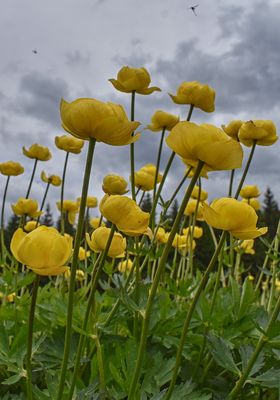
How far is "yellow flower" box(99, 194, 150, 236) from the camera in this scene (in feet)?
2.92

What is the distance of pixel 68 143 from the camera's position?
191 cm

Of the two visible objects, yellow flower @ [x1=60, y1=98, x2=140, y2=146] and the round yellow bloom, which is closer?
yellow flower @ [x1=60, y1=98, x2=140, y2=146]

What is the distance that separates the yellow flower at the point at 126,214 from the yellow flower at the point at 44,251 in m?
0.15

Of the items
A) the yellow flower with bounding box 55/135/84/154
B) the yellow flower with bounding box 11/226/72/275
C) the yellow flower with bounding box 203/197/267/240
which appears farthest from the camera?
A: the yellow flower with bounding box 55/135/84/154

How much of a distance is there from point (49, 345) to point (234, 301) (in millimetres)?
602

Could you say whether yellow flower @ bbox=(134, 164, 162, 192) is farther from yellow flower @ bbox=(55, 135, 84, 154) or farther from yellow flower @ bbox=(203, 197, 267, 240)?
yellow flower @ bbox=(203, 197, 267, 240)

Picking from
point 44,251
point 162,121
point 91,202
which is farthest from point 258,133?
point 91,202

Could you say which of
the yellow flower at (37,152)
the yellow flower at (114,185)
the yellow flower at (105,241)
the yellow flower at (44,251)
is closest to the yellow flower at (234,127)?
the yellow flower at (114,185)

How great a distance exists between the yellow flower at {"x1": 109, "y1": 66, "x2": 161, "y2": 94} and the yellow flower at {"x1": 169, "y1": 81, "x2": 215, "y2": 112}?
4.1 inches

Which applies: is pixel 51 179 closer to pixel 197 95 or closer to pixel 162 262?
pixel 197 95

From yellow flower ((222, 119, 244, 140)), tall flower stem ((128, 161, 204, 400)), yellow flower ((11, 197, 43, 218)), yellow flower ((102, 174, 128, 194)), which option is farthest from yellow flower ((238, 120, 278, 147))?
yellow flower ((11, 197, 43, 218))

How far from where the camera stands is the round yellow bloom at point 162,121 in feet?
5.39

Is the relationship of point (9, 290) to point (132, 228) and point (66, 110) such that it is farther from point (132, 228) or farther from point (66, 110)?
point (66, 110)

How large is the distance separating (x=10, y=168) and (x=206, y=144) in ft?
5.23
